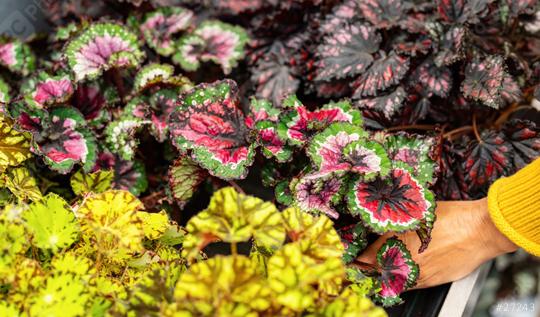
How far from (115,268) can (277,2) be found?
1000 mm

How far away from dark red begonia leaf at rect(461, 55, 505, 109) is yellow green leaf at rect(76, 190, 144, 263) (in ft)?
2.67

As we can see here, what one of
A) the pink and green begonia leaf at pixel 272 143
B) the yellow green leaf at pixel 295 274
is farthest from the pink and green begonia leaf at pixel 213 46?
the yellow green leaf at pixel 295 274

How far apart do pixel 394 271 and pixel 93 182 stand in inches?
26.2

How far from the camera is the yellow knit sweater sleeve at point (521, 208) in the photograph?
3.47 ft

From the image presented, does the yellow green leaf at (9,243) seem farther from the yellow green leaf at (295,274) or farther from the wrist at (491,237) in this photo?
the wrist at (491,237)

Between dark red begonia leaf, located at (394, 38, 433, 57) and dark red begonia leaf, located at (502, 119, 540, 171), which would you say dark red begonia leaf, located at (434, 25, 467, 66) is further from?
dark red begonia leaf, located at (502, 119, 540, 171)

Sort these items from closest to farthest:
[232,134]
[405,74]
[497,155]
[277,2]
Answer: [232,134]
[497,155]
[405,74]
[277,2]

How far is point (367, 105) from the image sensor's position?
53.6 inches

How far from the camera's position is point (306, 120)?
1133mm

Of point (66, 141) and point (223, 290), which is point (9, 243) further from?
point (66, 141)

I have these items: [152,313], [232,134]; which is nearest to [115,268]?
[152,313]

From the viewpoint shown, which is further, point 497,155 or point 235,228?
point 497,155

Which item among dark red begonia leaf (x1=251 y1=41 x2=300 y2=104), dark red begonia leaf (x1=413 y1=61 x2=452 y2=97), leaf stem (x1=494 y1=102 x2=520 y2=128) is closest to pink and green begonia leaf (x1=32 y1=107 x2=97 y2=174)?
dark red begonia leaf (x1=251 y1=41 x2=300 y2=104)

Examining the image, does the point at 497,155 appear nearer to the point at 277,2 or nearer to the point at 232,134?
the point at 232,134
